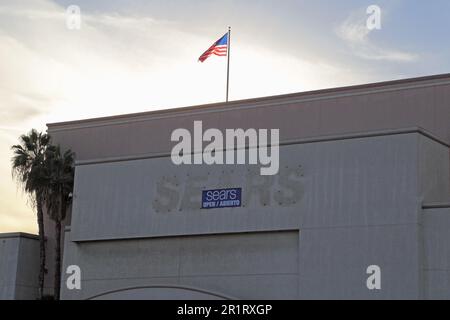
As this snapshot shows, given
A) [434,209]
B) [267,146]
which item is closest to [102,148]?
[267,146]

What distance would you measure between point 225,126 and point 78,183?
25.0 feet

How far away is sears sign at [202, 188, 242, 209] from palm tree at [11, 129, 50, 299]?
12.3m

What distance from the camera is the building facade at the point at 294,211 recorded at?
36406mm

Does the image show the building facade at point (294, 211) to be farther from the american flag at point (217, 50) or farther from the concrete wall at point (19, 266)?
the concrete wall at point (19, 266)

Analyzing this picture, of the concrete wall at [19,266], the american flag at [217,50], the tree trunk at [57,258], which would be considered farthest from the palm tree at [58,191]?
the american flag at [217,50]

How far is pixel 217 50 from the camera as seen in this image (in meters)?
48.9

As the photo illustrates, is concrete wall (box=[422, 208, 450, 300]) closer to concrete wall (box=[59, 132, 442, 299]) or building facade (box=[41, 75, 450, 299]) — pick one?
building facade (box=[41, 75, 450, 299])

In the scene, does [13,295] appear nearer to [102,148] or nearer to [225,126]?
[102,148]

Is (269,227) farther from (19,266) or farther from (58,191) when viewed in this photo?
(19,266)

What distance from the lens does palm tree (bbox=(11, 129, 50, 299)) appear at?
50031mm

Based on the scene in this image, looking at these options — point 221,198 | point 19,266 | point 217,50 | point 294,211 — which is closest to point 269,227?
point 294,211

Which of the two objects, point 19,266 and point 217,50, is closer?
→ point 217,50

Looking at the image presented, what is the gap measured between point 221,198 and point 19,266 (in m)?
14.7
